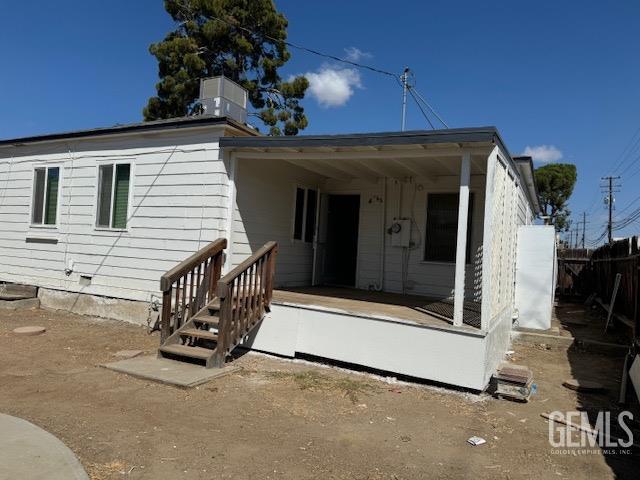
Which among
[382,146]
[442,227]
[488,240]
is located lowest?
[488,240]

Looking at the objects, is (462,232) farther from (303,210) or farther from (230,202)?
(303,210)

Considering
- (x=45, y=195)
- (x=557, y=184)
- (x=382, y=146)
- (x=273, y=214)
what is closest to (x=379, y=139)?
(x=382, y=146)

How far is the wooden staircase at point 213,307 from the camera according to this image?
5938mm

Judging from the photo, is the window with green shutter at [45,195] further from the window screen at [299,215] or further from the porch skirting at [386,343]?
the porch skirting at [386,343]

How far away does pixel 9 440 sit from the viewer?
3510mm

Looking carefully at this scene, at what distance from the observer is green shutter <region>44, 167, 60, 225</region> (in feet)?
31.4

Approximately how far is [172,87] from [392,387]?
1849 centimetres

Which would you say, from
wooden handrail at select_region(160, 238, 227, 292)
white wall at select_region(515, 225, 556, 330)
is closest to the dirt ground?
wooden handrail at select_region(160, 238, 227, 292)

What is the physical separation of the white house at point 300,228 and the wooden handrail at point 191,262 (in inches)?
4.2

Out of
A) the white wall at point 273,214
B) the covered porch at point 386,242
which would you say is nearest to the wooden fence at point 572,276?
the covered porch at point 386,242

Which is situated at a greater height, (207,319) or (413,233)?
(413,233)

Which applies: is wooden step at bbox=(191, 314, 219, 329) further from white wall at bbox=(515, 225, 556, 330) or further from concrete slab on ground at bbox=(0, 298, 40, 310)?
white wall at bbox=(515, 225, 556, 330)

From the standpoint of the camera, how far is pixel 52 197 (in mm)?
9656

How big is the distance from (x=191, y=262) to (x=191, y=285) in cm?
31
